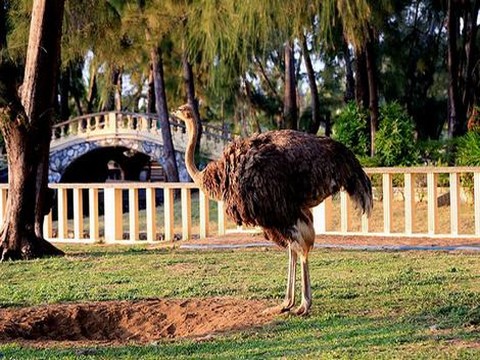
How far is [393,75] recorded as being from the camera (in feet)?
84.4

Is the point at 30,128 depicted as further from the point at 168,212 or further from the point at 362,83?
the point at 362,83

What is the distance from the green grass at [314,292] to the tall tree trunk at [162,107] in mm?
11697

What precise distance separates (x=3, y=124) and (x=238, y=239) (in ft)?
12.1

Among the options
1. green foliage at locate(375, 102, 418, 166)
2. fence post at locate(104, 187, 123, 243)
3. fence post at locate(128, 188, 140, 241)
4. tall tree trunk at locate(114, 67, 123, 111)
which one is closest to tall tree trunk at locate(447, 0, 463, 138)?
green foliage at locate(375, 102, 418, 166)

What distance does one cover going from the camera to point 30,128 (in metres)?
11.8

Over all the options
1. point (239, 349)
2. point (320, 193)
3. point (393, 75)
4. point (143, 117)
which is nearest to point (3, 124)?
point (320, 193)

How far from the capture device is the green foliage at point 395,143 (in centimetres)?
1694

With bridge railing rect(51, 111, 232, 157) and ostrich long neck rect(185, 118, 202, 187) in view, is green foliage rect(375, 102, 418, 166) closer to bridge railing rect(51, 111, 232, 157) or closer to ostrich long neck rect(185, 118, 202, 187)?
ostrich long neck rect(185, 118, 202, 187)

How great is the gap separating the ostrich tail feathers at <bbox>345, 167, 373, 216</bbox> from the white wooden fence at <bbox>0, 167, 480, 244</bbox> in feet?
15.7

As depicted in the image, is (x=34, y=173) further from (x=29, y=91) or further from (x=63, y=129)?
(x=63, y=129)

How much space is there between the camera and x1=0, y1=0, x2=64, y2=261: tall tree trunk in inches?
459

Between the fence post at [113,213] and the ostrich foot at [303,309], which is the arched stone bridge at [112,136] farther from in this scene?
the ostrich foot at [303,309]

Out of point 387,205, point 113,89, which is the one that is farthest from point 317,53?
point 387,205

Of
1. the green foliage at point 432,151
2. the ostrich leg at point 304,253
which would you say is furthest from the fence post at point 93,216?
the ostrich leg at point 304,253
